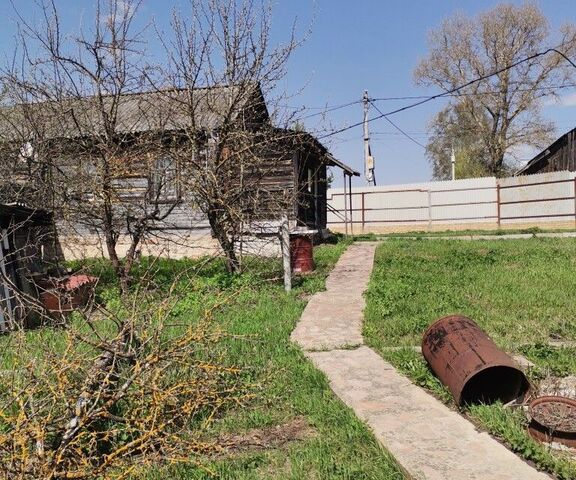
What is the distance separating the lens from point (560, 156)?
27469 mm

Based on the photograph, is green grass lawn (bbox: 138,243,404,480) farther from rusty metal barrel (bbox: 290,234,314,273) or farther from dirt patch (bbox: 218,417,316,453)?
rusty metal barrel (bbox: 290,234,314,273)

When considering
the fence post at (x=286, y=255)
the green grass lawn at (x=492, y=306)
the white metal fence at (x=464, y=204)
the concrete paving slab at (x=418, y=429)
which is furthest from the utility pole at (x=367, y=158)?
the concrete paving slab at (x=418, y=429)

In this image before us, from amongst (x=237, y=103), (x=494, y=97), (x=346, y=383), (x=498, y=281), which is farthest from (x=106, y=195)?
(x=494, y=97)

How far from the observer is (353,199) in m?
26.6

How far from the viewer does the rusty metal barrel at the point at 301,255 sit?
1033 cm

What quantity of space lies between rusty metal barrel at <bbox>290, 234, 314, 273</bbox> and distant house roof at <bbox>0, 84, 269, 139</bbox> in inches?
96.0

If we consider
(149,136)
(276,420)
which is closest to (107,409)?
(276,420)

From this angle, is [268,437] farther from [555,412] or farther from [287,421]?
[555,412]

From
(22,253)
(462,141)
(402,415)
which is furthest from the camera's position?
(462,141)

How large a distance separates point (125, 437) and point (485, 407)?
2478 millimetres

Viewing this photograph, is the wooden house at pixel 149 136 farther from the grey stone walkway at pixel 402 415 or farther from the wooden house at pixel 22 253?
the grey stone walkway at pixel 402 415

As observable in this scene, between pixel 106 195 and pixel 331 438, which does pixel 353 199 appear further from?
pixel 331 438

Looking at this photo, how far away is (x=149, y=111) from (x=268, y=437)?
27.4ft

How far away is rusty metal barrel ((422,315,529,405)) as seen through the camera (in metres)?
3.85
